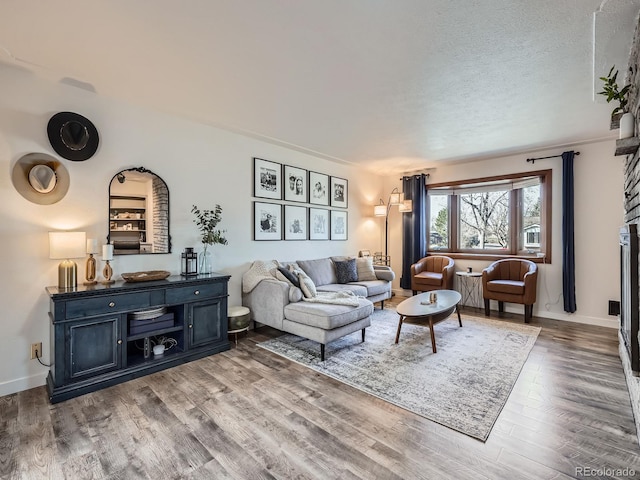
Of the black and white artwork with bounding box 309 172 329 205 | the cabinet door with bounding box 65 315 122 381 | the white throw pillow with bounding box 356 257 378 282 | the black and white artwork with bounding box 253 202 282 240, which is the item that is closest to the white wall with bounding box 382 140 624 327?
the white throw pillow with bounding box 356 257 378 282

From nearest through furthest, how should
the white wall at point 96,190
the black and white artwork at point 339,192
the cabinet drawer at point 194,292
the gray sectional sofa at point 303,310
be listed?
the white wall at point 96,190
the cabinet drawer at point 194,292
the gray sectional sofa at point 303,310
the black and white artwork at point 339,192

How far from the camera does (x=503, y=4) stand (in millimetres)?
1754

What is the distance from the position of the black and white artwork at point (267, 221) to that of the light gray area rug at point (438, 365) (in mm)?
1442

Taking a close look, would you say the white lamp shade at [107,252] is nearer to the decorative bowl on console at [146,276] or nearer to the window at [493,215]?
the decorative bowl on console at [146,276]

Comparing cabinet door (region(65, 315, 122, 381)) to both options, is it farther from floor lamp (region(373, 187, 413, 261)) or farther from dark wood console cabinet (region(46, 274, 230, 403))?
floor lamp (region(373, 187, 413, 261))

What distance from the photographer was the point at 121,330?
8.57 feet

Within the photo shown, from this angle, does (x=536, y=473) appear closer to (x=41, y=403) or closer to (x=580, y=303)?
(x=41, y=403)

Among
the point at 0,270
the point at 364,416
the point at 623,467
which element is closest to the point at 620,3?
the point at 623,467

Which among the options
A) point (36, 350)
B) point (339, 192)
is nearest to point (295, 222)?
point (339, 192)

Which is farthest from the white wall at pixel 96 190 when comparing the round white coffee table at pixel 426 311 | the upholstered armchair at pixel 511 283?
the upholstered armchair at pixel 511 283

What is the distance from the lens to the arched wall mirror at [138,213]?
2998mm

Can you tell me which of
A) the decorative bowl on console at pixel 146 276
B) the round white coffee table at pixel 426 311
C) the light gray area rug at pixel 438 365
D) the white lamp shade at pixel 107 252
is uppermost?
the white lamp shade at pixel 107 252

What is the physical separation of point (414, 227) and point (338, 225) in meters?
1.54

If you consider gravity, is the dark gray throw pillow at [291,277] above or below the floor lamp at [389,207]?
below
